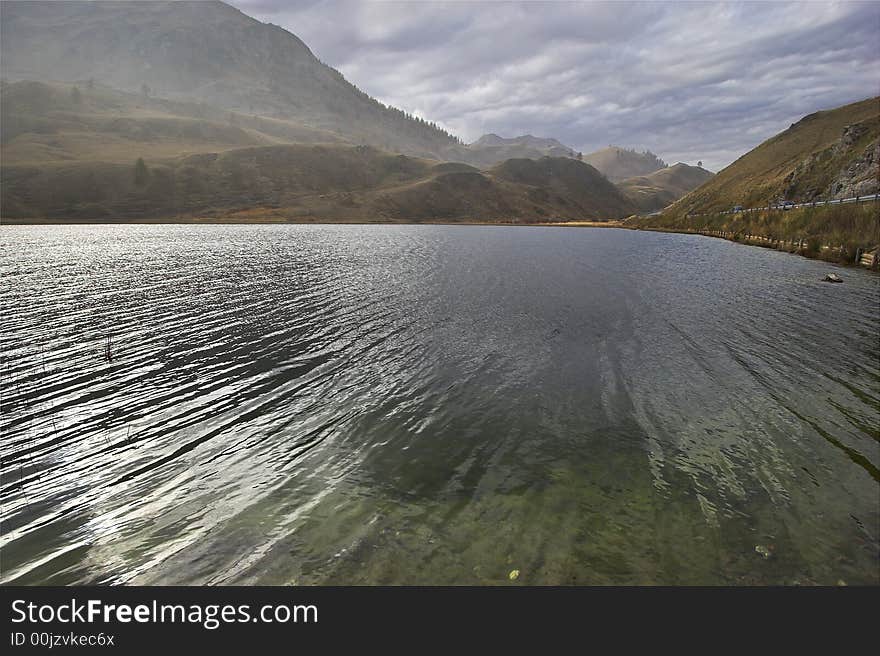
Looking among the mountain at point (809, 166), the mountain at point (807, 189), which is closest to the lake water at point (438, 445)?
the mountain at point (807, 189)

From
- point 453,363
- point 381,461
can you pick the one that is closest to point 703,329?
point 453,363

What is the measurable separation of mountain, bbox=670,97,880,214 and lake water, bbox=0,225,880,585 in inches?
2838

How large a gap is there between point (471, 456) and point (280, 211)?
179 m

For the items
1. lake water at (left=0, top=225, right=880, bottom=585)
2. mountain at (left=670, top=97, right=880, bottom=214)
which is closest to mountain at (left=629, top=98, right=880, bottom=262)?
mountain at (left=670, top=97, right=880, bottom=214)

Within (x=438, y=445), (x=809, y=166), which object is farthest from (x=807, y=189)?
(x=438, y=445)

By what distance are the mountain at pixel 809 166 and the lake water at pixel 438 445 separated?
7210 centimetres

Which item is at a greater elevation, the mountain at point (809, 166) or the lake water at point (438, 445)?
the mountain at point (809, 166)

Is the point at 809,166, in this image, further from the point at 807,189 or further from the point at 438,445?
the point at 438,445

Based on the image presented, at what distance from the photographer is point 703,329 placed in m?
24.7

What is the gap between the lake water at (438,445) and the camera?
8.16 m

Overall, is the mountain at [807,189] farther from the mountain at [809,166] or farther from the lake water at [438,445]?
the lake water at [438,445]
